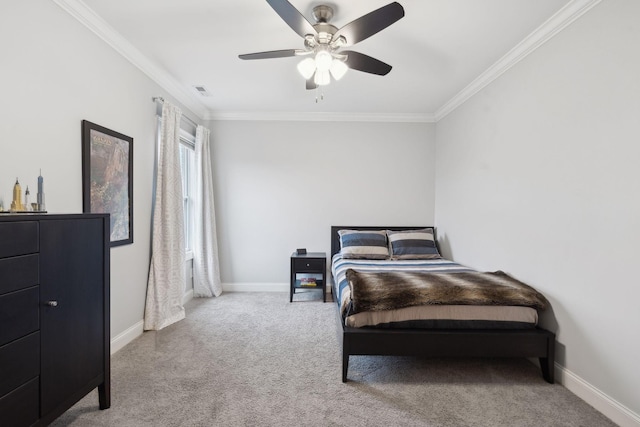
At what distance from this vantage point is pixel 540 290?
2477 millimetres

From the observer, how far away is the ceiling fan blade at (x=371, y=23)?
1766 mm

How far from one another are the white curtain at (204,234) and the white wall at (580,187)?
3359 millimetres

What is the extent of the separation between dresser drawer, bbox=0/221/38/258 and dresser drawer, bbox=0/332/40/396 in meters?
0.37

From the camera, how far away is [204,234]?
4.38 m

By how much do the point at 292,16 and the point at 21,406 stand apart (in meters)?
2.31

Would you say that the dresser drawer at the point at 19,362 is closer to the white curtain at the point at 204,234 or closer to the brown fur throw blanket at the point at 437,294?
the brown fur throw blanket at the point at 437,294

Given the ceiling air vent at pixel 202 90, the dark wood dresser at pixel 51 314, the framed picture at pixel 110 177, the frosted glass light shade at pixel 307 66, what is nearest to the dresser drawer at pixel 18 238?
the dark wood dresser at pixel 51 314

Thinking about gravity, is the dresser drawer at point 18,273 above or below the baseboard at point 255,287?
above

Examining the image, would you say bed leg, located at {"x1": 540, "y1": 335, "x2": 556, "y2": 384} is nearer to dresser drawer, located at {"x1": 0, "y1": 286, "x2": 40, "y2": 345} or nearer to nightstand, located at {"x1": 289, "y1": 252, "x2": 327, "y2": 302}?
nightstand, located at {"x1": 289, "y1": 252, "x2": 327, "y2": 302}

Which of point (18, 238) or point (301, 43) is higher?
point (301, 43)

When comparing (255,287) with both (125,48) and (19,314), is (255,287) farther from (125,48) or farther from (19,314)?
(19,314)

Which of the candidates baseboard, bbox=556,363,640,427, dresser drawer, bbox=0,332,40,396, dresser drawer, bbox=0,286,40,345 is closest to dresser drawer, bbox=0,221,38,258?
dresser drawer, bbox=0,286,40,345

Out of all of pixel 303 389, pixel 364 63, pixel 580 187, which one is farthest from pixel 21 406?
pixel 580 187

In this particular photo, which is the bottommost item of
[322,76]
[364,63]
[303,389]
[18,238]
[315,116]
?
[303,389]
